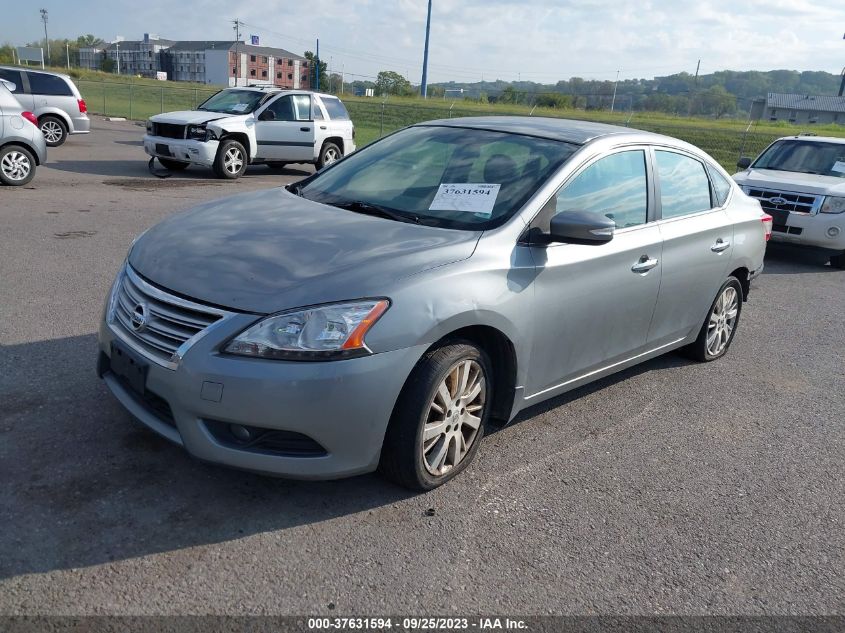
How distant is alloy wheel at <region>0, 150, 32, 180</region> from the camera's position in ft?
38.3

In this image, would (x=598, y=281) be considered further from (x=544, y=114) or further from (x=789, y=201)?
(x=544, y=114)

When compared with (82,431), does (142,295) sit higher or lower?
higher

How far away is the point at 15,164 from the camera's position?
38.6 ft

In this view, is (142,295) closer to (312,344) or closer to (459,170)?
(312,344)

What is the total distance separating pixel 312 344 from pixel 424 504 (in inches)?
38.5

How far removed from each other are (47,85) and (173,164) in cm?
484

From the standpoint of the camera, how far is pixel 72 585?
8.98 feet

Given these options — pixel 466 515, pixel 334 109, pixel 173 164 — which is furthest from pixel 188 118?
pixel 466 515

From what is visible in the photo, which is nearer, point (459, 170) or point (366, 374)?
point (366, 374)

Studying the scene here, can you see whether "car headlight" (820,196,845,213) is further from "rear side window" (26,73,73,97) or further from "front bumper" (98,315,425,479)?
"rear side window" (26,73,73,97)

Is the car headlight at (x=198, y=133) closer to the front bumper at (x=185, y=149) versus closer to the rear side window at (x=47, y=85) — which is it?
the front bumper at (x=185, y=149)

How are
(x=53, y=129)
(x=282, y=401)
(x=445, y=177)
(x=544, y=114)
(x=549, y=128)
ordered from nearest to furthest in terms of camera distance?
(x=282, y=401), (x=445, y=177), (x=549, y=128), (x=53, y=129), (x=544, y=114)

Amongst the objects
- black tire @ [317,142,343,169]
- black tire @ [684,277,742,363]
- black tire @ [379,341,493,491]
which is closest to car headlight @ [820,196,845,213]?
black tire @ [684,277,742,363]

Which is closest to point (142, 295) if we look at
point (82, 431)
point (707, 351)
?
point (82, 431)
